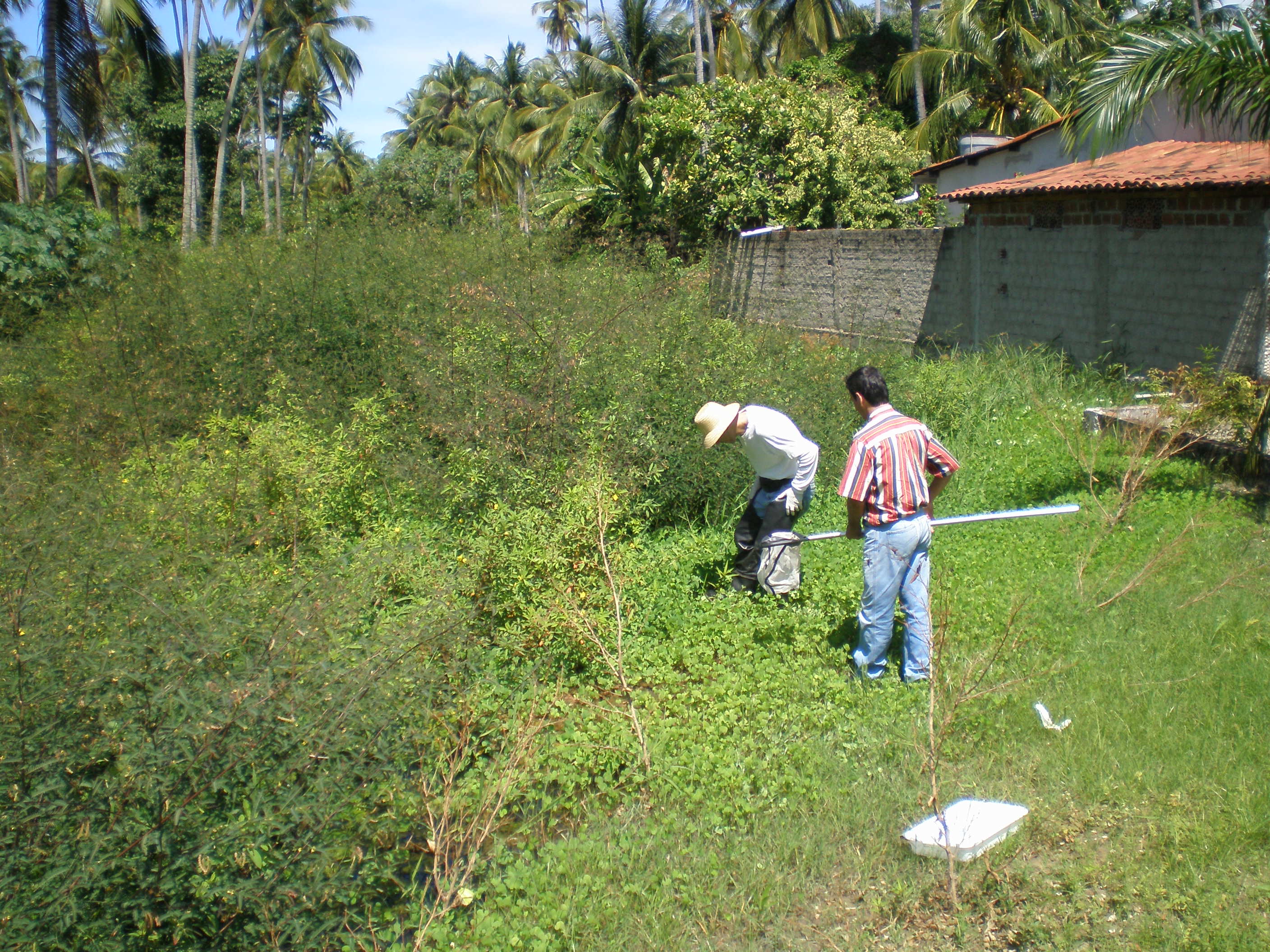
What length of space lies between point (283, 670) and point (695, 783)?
188 centimetres

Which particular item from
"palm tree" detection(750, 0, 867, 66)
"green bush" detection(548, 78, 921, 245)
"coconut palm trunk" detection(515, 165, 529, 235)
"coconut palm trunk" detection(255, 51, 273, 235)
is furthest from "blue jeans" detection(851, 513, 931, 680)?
"coconut palm trunk" detection(255, 51, 273, 235)

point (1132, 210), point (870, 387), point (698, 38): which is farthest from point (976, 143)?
point (870, 387)

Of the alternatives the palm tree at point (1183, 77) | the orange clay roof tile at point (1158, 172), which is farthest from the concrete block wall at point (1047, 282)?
the palm tree at point (1183, 77)

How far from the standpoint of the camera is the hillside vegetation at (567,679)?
2617 mm

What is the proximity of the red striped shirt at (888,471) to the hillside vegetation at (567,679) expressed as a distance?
2.34 feet

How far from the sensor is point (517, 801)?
4008 millimetres

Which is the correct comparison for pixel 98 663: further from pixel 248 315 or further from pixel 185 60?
pixel 185 60

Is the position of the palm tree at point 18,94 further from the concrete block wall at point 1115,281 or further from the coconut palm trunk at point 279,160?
the concrete block wall at point 1115,281

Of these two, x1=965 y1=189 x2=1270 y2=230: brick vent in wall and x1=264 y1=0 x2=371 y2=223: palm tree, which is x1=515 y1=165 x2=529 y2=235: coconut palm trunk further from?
x1=965 y1=189 x2=1270 y2=230: brick vent in wall

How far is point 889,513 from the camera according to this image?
4.68 metres

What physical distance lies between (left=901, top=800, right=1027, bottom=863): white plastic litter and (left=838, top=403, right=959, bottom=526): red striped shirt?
1.44 m

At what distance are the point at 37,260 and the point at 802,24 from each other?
2564 centimetres

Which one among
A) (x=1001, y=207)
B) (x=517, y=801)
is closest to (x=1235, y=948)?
(x=517, y=801)

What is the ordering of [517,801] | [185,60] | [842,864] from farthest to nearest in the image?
[185,60], [517,801], [842,864]
